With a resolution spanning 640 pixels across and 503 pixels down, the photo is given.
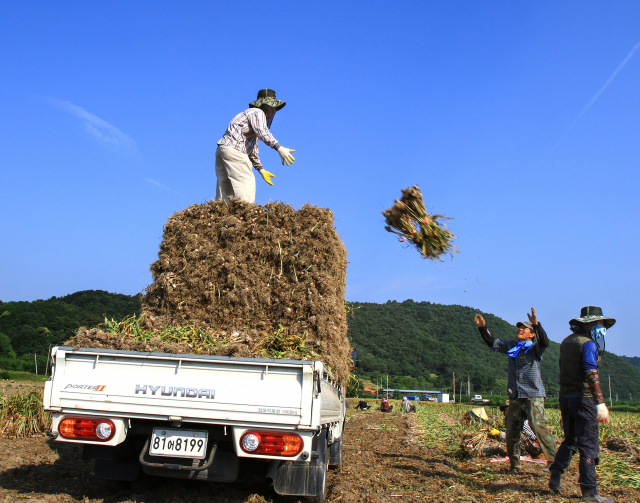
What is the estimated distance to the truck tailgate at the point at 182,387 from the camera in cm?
375

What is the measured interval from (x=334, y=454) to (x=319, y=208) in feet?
10.5

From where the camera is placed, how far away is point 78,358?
13.3ft

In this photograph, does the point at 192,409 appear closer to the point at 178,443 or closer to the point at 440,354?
the point at 178,443

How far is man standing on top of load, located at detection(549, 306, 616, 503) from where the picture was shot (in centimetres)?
455

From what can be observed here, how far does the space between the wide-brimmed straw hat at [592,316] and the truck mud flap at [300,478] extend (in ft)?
9.81

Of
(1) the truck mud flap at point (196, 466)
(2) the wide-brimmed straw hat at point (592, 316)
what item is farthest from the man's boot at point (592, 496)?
(1) the truck mud flap at point (196, 466)

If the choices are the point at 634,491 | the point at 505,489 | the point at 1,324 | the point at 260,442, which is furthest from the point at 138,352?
the point at 1,324

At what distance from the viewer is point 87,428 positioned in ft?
13.0

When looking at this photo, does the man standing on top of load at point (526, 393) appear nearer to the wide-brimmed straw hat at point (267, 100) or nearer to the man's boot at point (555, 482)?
the man's boot at point (555, 482)

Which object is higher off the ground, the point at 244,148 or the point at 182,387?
the point at 244,148

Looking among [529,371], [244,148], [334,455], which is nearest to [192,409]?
[334,455]

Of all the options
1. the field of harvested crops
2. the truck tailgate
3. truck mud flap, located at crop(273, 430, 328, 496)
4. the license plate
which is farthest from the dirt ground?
the truck tailgate

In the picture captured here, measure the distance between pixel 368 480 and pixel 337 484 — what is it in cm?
45

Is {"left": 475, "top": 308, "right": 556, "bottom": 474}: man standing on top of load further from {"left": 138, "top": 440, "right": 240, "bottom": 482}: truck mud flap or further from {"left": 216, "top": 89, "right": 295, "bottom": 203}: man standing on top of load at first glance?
{"left": 216, "top": 89, "right": 295, "bottom": 203}: man standing on top of load
